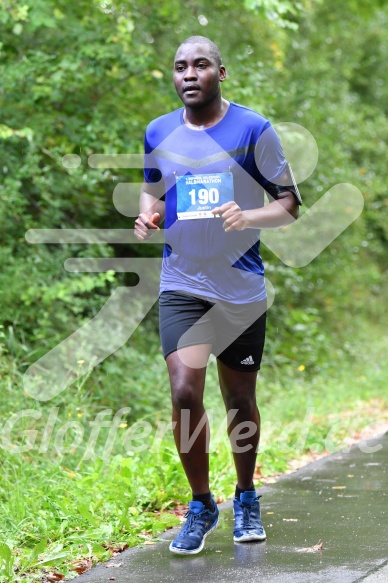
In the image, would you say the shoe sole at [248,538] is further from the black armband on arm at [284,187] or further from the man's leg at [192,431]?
the black armband on arm at [284,187]

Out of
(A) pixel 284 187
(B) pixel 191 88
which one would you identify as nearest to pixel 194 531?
(A) pixel 284 187

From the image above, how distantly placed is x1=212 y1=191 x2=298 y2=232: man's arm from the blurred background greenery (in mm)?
1587

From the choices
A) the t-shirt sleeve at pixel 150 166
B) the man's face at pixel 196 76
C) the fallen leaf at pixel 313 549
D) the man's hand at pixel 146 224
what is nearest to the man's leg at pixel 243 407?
the fallen leaf at pixel 313 549

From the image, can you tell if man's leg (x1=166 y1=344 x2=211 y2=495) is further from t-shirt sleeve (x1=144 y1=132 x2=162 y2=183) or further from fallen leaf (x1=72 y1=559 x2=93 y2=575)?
t-shirt sleeve (x1=144 y1=132 x2=162 y2=183)

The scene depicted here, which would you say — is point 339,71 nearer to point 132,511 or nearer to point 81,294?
point 81,294

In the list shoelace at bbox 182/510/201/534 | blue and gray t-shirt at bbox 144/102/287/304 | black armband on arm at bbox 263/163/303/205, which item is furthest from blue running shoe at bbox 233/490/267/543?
black armband on arm at bbox 263/163/303/205

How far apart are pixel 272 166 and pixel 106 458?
2.46m

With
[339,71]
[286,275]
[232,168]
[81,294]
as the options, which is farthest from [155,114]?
[339,71]

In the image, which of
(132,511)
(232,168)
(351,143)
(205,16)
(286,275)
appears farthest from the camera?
(351,143)

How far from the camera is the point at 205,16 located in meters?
9.93

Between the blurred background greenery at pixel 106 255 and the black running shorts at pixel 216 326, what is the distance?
98cm

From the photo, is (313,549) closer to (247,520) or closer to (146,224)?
(247,520)

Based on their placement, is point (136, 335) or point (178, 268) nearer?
point (178, 268)

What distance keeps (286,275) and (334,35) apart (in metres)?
6.82
